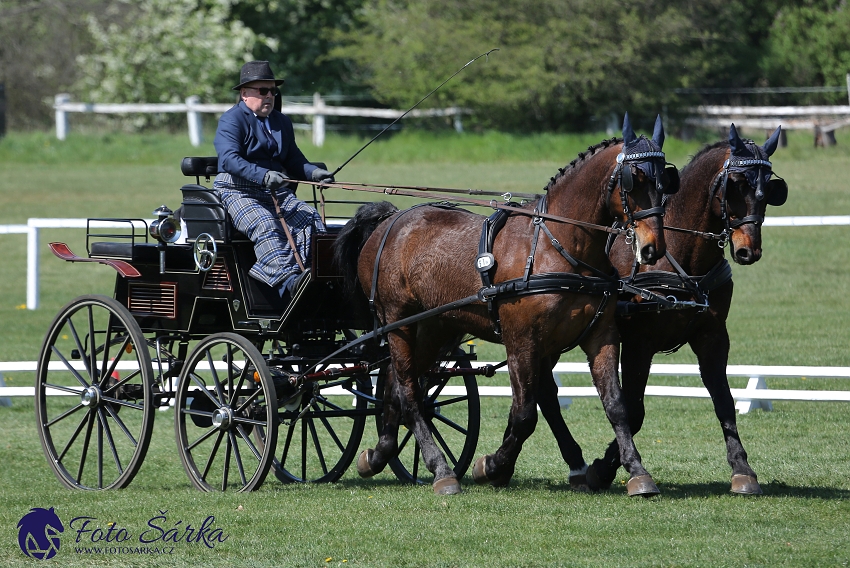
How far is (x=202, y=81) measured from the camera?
27141 millimetres

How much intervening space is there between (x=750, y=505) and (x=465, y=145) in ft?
55.2

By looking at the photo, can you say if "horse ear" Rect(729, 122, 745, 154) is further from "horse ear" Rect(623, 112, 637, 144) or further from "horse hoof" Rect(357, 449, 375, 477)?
"horse hoof" Rect(357, 449, 375, 477)

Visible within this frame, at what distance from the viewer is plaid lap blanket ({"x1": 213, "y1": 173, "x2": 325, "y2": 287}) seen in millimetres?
7406

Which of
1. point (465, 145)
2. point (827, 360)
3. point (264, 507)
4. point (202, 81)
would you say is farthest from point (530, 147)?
point (264, 507)

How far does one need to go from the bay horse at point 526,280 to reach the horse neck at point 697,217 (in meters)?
0.53

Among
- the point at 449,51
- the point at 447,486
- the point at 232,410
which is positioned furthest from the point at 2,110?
the point at 447,486

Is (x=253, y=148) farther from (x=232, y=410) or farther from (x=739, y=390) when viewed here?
(x=739, y=390)

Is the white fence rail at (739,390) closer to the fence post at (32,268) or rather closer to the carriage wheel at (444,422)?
the carriage wheel at (444,422)

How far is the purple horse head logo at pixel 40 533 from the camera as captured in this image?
5.96 m

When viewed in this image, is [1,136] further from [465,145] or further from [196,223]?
[196,223]

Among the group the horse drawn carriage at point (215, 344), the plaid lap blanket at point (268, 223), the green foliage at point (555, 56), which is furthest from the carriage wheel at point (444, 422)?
the green foliage at point (555, 56)

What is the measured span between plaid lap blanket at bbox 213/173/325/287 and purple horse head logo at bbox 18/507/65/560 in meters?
1.81

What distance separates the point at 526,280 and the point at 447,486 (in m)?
1.29

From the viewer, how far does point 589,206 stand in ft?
21.5
